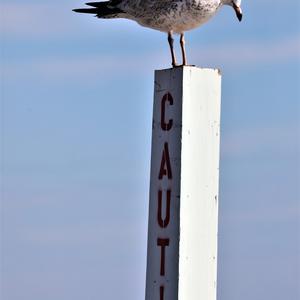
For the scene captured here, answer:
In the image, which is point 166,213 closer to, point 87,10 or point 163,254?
point 163,254

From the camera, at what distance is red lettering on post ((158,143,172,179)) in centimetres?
528

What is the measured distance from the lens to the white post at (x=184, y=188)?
5.18 m

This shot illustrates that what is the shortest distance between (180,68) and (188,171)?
649 millimetres

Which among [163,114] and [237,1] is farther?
[237,1]

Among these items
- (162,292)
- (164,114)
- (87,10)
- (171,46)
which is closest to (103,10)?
(87,10)

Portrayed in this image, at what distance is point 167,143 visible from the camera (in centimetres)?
529

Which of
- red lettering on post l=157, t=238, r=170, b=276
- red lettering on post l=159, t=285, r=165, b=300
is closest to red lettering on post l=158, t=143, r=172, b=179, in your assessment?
red lettering on post l=157, t=238, r=170, b=276

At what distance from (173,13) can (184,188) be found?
1.96 meters

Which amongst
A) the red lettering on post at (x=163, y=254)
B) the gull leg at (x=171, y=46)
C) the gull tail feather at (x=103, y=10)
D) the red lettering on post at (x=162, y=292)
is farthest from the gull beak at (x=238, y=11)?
the red lettering on post at (x=162, y=292)

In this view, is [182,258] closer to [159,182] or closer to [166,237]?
[166,237]

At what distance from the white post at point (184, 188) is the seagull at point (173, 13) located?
101 cm

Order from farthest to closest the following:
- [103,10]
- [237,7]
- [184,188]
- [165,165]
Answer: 1. [103,10]
2. [237,7]
3. [165,165]
4. [184,188]

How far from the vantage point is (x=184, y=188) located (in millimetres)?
5195

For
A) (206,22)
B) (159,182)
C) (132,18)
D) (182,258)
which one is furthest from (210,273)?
(132,18)
